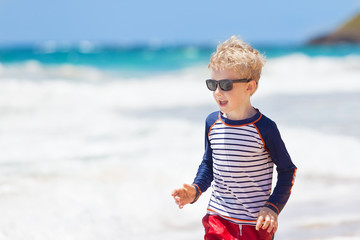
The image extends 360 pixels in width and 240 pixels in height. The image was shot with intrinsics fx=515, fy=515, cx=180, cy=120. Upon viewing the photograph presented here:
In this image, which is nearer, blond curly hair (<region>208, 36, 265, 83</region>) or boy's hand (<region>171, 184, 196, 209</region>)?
blond curly hair (<region>208, 36, 265, 83</region>)

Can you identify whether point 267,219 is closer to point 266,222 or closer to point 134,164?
point 266,222

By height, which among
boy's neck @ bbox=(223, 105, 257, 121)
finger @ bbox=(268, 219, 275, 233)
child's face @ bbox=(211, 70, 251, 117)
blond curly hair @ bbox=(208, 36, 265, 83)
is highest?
blond curly hair @ bbox=(208, 36, 265, 83)

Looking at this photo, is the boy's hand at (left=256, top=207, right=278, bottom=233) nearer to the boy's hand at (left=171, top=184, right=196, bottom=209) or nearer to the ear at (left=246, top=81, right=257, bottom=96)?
the boy's hand at (left=171, top=184, right=196, bottom=209)

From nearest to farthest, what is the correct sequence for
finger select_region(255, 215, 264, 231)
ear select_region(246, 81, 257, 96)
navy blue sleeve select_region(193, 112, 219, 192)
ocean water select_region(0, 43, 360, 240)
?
1. finger select_region(255, 215, 264, 231)
2. ear select_region(246, 81, 257, 96)
3. navy blue sleeve select_region(193, 112, 219, 192)
4. ocean water select_region(0, 43, 360, 240)

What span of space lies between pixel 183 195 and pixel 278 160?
1.47 ft

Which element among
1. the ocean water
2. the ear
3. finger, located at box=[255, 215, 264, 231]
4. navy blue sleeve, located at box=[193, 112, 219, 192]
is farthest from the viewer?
the ocean water

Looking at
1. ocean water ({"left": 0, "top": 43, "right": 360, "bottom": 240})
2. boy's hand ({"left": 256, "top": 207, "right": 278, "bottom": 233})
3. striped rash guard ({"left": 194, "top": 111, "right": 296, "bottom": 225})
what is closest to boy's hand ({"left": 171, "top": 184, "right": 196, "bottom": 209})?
striped rash guard ({"left": 194, "top": 111, "right": 296, "bottom": 225})

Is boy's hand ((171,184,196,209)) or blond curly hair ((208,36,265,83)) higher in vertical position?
blond curly hair ((208,36,265,83))

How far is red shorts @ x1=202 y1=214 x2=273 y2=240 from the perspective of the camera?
88.8 inches

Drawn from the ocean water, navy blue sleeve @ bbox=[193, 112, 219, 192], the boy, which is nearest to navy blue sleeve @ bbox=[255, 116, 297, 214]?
the boy

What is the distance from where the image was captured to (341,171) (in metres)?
5.06

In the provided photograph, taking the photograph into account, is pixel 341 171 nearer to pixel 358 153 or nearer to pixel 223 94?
pixel 358 153

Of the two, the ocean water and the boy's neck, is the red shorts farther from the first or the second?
the ocean water

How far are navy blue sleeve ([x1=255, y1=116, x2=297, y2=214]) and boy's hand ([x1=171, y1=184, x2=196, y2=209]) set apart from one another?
346mm
